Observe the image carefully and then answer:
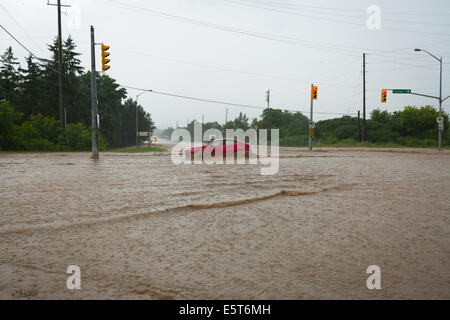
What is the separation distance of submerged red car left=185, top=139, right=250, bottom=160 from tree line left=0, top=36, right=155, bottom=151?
15.2 metres

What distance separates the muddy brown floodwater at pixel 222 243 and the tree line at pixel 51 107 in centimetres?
2180

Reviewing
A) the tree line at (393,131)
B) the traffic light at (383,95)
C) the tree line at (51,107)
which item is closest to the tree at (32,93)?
the tree line at (51,107)

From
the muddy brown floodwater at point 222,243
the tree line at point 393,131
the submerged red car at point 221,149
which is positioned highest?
the tree line at point 393,131

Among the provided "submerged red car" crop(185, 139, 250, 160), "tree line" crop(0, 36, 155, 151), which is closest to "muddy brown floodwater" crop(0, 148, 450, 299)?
"submerged red car" crop(185, 139, 250, 160)

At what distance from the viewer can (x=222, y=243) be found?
12.8 feet

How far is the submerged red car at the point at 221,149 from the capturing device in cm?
1875

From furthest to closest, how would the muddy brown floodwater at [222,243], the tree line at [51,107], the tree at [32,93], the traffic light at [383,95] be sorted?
the tree at [32,93]
the traffic light at [383,95]
the tree line at [51,107]
the muddy brown floodwater at [222,243]

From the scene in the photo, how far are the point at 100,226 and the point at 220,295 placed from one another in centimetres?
257

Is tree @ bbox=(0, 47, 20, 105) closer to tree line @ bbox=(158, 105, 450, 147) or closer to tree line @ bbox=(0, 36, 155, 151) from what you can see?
tree line @ bbox=(0, 36, 155, 151)

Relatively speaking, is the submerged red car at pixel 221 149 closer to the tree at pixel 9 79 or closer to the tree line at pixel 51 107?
the tree line at pixel 51 107

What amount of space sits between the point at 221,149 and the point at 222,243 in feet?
50.5

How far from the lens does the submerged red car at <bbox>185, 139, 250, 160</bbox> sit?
738 inches
